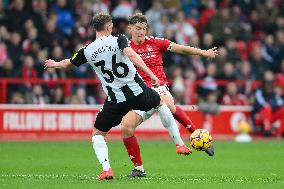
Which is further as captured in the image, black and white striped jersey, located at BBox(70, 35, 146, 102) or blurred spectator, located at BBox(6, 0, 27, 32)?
blurred spectator, located at BBox(6, 0, 27, 32)

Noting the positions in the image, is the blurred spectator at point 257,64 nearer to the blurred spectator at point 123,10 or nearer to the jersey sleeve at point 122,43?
the blurred spectator at point 123,10

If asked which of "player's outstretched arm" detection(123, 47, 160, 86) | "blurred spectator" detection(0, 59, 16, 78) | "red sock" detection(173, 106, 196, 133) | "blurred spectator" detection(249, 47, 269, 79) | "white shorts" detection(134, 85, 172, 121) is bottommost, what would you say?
"red sock" detection(173, 106, 196, 133)

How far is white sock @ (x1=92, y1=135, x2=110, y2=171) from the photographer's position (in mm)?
11930

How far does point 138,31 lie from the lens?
13266mm

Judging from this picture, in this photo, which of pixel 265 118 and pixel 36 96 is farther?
pixel 265 118

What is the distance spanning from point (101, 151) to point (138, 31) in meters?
2.21

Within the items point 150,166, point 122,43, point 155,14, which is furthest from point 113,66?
point 155,14

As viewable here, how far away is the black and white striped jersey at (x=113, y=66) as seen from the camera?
11.8m

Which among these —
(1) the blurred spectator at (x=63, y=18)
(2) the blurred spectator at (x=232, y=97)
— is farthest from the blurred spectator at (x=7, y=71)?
(2) the blurred spectator at (x=232, y=97)

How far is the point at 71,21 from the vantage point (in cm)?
2383

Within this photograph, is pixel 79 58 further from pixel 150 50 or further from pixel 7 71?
pixel 7 71

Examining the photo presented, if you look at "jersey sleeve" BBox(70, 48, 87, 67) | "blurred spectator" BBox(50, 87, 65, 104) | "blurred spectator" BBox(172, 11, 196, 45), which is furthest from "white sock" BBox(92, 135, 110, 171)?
"blurred spectator" BBox(172, 11, 196, 45)

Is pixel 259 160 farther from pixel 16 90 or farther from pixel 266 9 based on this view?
pixel 266 9

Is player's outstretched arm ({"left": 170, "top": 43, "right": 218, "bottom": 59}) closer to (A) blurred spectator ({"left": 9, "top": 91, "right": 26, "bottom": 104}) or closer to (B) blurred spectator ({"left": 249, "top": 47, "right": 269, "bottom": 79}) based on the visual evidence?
(A) blurred spectator ({"left": 9, "top": 91, "right": 26, "bottom": 104})
